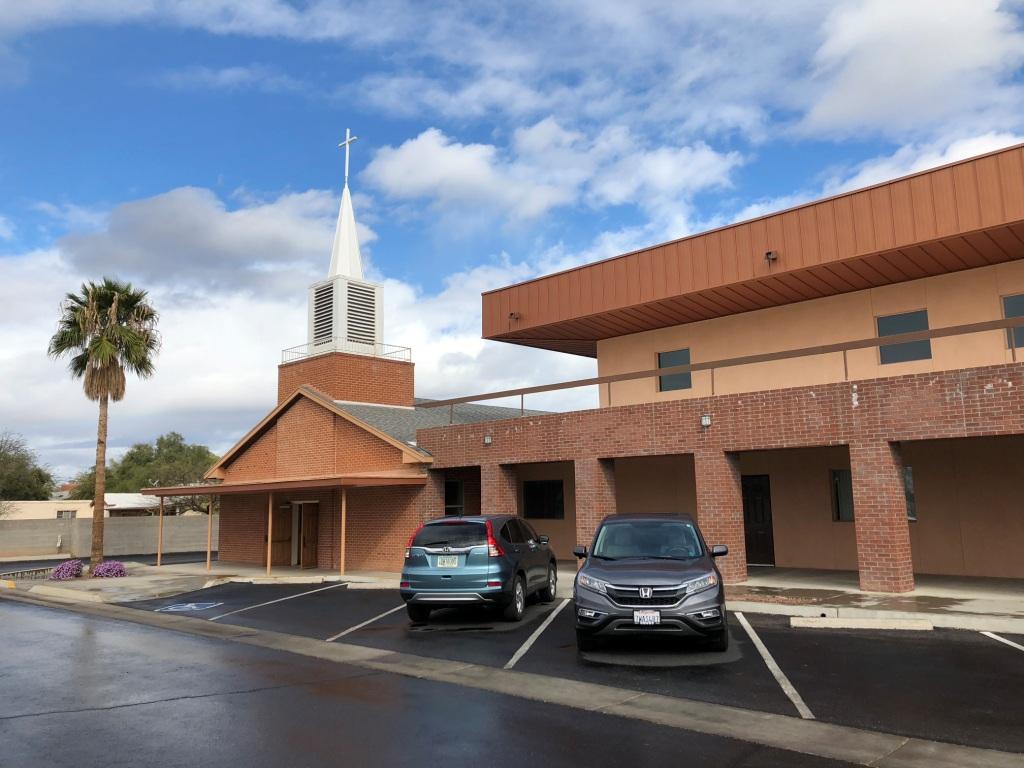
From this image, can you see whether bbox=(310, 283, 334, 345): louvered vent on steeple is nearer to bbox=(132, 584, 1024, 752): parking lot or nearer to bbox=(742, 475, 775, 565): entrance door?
bbox=(742, 475, 775, 565): entrance door

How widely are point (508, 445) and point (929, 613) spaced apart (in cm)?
1068

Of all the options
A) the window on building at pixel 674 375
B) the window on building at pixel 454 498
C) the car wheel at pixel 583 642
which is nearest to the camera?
the car wheel at pixel 583 642

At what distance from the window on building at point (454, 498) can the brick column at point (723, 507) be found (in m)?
8.61

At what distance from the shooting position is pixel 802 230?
16.0 m

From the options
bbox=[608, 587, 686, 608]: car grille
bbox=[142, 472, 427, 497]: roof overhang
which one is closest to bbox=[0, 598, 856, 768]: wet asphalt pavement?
bbox=[608, 587, 686, 608]: car grille

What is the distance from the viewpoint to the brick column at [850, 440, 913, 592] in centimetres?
1377

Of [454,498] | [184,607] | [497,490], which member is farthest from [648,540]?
[454,498]

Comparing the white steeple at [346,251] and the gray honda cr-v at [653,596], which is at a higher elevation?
the white steeple at [346,251]

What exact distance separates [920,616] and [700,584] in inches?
164

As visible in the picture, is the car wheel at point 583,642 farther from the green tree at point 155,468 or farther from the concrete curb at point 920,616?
the green tree at point 155,468

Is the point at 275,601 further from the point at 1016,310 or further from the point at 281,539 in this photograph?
the point at 1016,310

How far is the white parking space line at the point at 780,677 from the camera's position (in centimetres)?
714

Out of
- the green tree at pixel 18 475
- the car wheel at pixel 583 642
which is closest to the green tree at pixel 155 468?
the green tree at pixel 18 475

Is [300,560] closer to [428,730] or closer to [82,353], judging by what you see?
[82,353]
